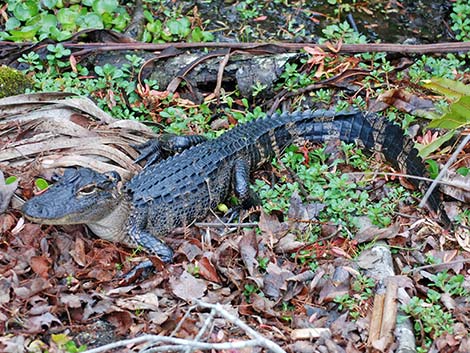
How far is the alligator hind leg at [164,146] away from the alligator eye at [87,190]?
0.94m

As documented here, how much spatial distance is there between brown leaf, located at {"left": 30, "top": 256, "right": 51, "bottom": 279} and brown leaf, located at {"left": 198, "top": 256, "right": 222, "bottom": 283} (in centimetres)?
91

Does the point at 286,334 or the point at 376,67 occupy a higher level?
the point at 376,67

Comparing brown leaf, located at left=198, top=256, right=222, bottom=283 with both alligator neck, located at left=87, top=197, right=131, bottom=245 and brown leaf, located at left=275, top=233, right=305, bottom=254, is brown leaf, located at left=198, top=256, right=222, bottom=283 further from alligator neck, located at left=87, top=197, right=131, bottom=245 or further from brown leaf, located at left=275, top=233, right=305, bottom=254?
alligator neck, located at left=87, top=197, right=131, bottom=245

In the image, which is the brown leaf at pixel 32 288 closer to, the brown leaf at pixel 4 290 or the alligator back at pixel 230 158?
the brown leaf at pixel 4 290

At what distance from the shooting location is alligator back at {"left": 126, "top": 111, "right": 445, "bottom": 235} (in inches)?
195

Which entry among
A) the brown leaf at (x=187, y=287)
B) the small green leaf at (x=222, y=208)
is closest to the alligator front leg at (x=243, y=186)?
the small green leaf at (x=222, y=208)

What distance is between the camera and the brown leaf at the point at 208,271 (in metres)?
4.40

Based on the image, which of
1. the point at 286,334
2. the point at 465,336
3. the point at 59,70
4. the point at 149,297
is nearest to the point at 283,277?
the point at 286,334

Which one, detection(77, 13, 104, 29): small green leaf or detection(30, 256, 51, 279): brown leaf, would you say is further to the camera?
detection(77, 13, 104, 29): small green leaf

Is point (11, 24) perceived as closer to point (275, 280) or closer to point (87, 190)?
point (87, 190)

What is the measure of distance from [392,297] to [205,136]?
7.20 feet

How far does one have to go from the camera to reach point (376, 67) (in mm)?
6473

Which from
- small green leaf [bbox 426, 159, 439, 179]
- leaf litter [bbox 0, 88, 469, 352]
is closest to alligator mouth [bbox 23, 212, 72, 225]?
leaf litter [bbox 0, 88, 469, 352]

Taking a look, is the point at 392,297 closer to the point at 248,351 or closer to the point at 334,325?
the point at 334,325
